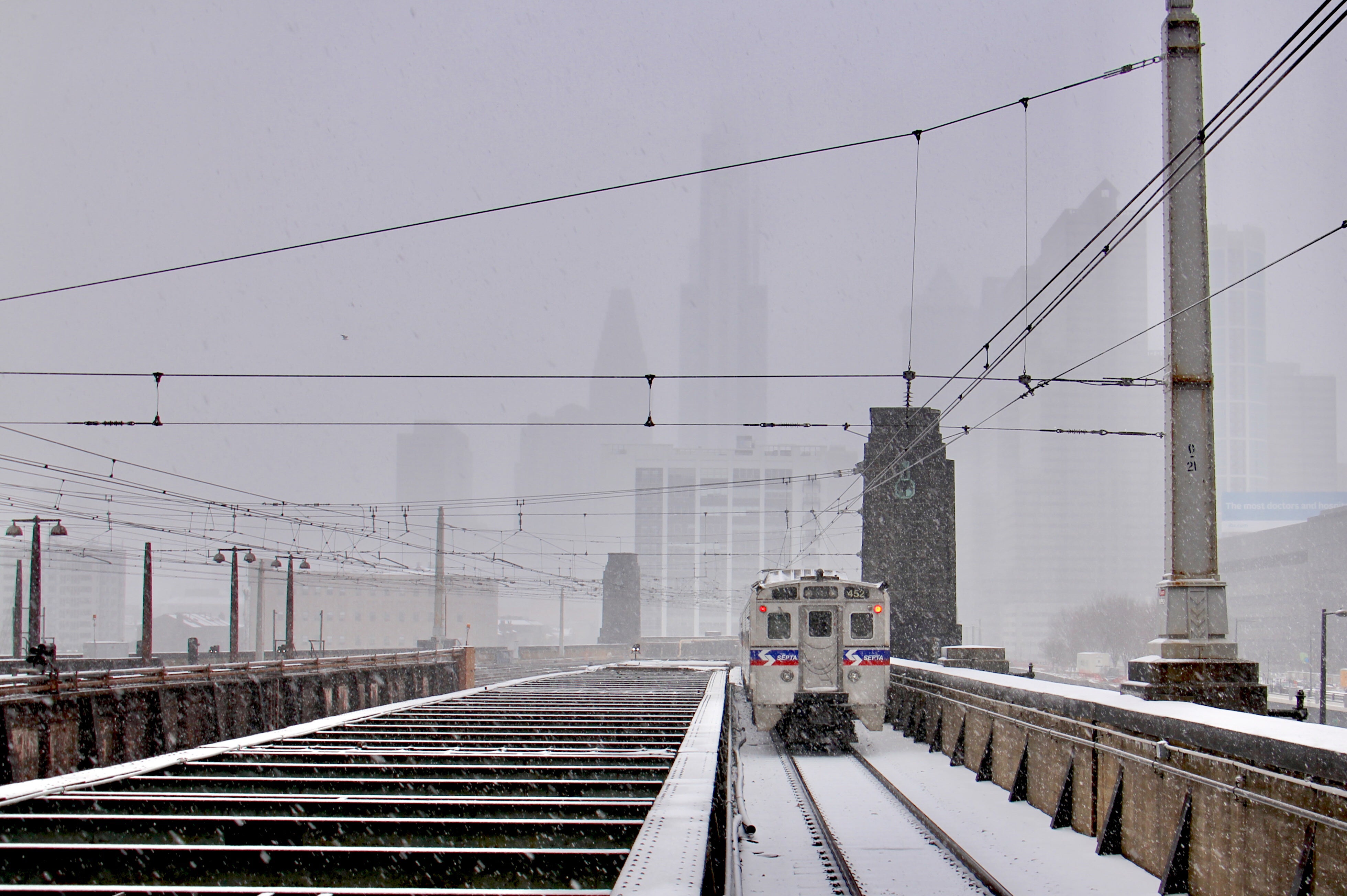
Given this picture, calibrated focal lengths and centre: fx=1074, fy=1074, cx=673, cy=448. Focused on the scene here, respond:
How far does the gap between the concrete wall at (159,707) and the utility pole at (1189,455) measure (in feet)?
47.1

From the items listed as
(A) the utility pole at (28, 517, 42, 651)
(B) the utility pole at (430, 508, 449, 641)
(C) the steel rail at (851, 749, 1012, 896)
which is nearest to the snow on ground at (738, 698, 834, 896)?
(C) the steel rail at (851, 749, 1012, 896)

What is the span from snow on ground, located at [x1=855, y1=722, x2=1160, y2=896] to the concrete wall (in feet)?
39.0

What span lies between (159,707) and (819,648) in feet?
44.4

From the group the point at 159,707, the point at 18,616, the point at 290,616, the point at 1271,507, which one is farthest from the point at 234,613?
the point at 1271,507

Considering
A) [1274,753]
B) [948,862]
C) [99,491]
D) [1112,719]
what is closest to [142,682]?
[948,862]

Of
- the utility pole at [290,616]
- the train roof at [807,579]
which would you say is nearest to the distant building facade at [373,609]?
the utility pole at [290,616]

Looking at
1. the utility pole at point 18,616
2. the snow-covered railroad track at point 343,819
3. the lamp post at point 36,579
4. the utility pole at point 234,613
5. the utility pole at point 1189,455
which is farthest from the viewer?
the utility pole at point 234,613

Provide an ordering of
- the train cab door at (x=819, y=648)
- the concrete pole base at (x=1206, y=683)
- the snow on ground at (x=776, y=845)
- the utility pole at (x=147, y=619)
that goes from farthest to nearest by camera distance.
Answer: the utility pole at (x=147, y=619) → the train cab door at (x=819, y=648) → the concrete pole base at (x=1206, y=683) → the snow on ground at (x=776, y=845)

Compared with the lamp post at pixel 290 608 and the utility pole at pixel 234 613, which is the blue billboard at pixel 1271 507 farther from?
the utility pole at pixel 234 613

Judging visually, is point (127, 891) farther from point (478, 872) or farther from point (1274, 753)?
point (1274, 753)

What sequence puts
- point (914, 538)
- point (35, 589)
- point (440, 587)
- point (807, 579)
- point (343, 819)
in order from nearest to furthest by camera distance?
point (343, 819) → point (807, 579) → point (35, 589) → point (914, 538) → point (440, 587)

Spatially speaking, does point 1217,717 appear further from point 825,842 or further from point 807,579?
point 807,579

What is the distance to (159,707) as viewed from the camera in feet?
72.3

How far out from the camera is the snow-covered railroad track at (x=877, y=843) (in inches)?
395
